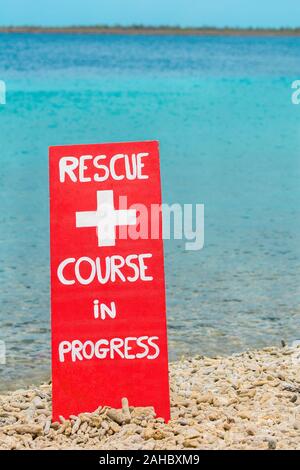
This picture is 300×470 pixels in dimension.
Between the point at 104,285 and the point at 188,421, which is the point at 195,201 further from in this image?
the point at 188,421

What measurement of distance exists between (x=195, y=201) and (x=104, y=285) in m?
7.18

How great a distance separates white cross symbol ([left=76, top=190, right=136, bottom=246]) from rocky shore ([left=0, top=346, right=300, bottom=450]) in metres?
0.74

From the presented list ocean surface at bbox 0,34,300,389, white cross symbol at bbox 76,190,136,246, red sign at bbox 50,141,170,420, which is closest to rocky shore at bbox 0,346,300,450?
red sign at bbox 50,141,170,420

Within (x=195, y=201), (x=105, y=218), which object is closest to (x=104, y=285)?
(x=105, y=218)

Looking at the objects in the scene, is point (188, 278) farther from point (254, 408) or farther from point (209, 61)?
point (209, 61)

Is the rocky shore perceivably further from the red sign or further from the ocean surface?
the ocean surface

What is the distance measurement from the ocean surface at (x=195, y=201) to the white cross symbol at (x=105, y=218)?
5.16ft

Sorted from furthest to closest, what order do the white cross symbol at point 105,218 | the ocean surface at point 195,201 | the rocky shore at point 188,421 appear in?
1. the ocean surface at point 195,201
2. the white cross symbol at point 105,218
3. the rocky shore at point 188,421

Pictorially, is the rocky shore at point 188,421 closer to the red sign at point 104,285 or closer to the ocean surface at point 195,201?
the red sign at point 104,285

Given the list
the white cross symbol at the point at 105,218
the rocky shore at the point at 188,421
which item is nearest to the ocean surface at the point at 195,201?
the rocky shore at the point at 188,421

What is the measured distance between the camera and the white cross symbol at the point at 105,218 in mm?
4453

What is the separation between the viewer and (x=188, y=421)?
445 centimetres

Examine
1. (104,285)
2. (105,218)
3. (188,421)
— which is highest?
(105,218)

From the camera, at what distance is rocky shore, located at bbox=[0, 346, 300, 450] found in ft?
13.8
